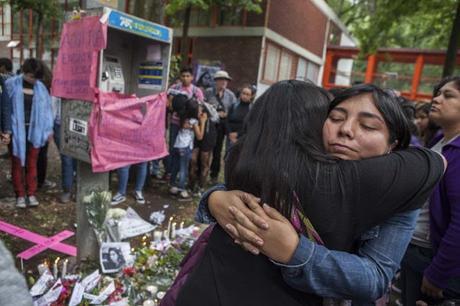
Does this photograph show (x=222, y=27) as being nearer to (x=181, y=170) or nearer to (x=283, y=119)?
(x=181, y=170)

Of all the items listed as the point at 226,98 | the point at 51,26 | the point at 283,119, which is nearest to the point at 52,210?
the point at 51,26

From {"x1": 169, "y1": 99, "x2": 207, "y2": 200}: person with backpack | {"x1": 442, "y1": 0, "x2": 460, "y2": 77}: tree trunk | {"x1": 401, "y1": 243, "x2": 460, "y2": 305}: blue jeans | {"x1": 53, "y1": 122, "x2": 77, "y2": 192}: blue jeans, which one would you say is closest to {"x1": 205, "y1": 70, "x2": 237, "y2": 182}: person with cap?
{"x1": 169, "y1": 99, "x2": 207, "y2": 200}: person with backpack

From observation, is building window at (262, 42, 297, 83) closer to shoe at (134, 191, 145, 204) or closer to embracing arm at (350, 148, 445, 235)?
shoe at (134, 191, 145, 204)

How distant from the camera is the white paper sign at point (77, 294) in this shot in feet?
7.86

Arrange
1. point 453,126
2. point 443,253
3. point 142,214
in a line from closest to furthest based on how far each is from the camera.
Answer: point 443,253 < point 453,126 < point 142,214

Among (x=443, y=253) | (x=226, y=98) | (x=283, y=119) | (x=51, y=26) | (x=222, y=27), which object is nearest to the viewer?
(x=283, y=119)

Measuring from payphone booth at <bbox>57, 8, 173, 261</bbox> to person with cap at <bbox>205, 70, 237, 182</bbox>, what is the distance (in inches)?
79.0

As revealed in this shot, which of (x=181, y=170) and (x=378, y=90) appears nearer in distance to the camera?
(x=378, y=90)

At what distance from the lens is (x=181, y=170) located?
4.95 m

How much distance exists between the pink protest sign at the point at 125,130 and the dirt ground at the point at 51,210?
1048 millimetres

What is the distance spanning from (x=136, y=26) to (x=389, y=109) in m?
2.37

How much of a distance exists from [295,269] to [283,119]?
1.47 feet

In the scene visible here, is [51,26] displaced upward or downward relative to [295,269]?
upward

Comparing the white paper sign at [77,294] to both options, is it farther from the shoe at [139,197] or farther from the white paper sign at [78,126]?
the shoe at [139,197]
